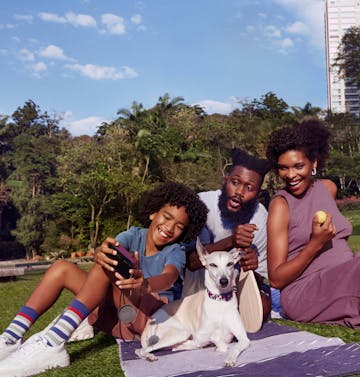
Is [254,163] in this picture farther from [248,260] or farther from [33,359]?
[33,359]

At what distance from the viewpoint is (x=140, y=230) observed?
429 cm

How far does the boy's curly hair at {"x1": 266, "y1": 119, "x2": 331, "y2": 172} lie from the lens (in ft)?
14.8

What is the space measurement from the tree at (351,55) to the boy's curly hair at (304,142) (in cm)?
2883

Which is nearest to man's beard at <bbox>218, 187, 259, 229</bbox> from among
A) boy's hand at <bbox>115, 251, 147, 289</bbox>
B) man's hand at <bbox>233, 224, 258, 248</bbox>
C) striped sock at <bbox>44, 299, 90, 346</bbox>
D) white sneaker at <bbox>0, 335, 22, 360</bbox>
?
man's hand at <bbox>233, 224, 258, 248</bbox>

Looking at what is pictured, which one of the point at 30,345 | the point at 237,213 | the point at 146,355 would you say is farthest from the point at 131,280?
the point at 237,213

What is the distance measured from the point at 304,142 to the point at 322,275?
3.60 feet

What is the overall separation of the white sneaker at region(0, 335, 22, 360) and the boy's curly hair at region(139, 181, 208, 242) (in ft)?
4.82

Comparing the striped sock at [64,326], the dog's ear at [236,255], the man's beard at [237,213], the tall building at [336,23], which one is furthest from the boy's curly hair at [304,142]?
the tall building at [336,23]

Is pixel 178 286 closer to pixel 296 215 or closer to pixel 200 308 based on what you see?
pixel 200 308

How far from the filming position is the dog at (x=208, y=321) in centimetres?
361

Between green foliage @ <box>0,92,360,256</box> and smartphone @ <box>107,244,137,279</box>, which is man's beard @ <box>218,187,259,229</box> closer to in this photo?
smartphone @ <box>107,244,137,279</box>

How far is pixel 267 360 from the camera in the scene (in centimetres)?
335

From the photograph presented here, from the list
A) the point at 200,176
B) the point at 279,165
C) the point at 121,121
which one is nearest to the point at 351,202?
the point at 200,176

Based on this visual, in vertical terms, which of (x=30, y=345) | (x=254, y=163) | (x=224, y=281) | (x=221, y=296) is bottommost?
(x=30, y=345)
